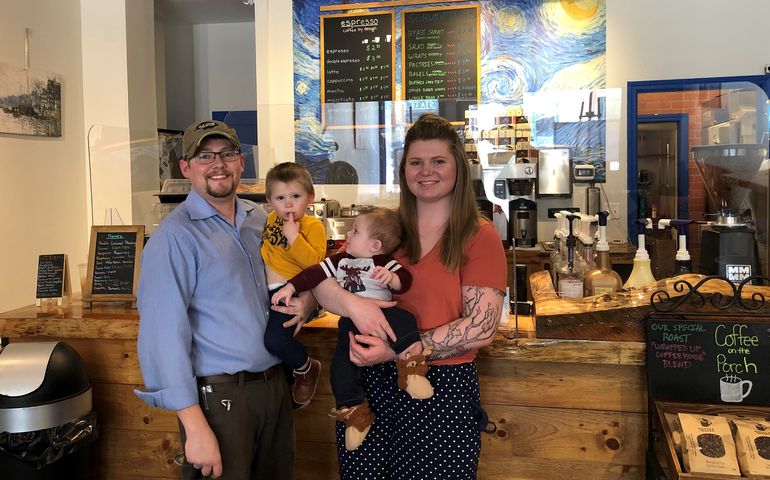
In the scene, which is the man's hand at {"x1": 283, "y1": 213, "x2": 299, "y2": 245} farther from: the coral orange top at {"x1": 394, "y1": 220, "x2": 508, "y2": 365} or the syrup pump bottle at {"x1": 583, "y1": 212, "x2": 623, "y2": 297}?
the syrup pump bottle at {"x1": 583, "y1": 212, "x2": 623, "y2": 297}

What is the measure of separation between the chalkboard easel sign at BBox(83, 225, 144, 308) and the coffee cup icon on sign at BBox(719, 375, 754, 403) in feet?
6.83

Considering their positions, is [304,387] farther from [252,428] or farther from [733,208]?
[733,208]

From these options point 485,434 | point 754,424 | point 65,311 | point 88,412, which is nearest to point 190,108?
point 65,311

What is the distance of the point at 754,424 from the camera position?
166 cm

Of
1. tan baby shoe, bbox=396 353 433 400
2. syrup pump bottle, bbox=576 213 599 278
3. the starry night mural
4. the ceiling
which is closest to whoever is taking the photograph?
tan baby shoe, bbox=396 353 433 400

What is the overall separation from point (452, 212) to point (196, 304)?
0.71 metres

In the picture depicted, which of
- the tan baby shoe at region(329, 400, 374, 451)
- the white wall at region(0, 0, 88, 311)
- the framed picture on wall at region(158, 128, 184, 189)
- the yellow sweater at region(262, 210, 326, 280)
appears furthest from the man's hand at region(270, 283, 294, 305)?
the white wall at region(0, 0, 88, 311)

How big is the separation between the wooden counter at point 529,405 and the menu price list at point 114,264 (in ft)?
0.64

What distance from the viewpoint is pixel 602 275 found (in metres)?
2.13

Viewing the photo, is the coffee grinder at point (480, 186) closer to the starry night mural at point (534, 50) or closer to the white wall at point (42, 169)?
the starry night mural at point (534, 50)

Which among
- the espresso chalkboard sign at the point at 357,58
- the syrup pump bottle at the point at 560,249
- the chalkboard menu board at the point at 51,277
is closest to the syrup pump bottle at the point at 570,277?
the syrup pump bottle at the point at 560,249

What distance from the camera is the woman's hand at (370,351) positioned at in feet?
5.03

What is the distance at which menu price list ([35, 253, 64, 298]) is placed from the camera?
8.22 feet

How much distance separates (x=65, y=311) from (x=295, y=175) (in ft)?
3.85
